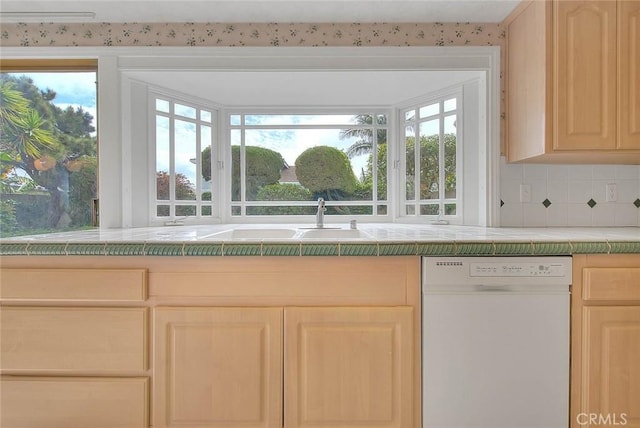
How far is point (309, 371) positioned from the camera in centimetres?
122

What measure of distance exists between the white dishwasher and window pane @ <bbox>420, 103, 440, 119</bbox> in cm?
122

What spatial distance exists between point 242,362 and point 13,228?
67.4 inches

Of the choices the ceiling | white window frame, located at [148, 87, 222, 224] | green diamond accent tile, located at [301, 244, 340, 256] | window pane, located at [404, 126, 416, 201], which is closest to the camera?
green diamond accent tile, located at [301, 244, 340, 256]

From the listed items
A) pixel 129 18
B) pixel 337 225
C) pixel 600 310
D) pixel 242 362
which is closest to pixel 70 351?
pixel 242 362

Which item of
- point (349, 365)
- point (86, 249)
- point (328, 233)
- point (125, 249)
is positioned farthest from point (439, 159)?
point (86, 249)

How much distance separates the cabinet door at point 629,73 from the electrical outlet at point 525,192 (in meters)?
0.45

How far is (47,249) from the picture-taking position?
1.23 metres

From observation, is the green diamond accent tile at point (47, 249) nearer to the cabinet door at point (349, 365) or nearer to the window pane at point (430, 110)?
the cabinet door at point (349, 365)

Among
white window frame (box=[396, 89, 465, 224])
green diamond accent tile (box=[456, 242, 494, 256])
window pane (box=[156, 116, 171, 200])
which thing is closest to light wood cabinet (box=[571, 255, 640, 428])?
green diamond accent tile (box=[456, 242, 494, 256])

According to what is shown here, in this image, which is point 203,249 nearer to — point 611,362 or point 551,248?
point 551,248

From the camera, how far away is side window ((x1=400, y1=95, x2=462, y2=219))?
2053 mm

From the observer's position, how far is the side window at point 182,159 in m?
2.04

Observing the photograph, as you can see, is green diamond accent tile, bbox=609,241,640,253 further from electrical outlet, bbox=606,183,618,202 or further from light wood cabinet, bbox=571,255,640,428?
electrical outlet, bbox=606,183,618,202

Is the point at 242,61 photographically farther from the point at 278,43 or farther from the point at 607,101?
the point at 607,101
